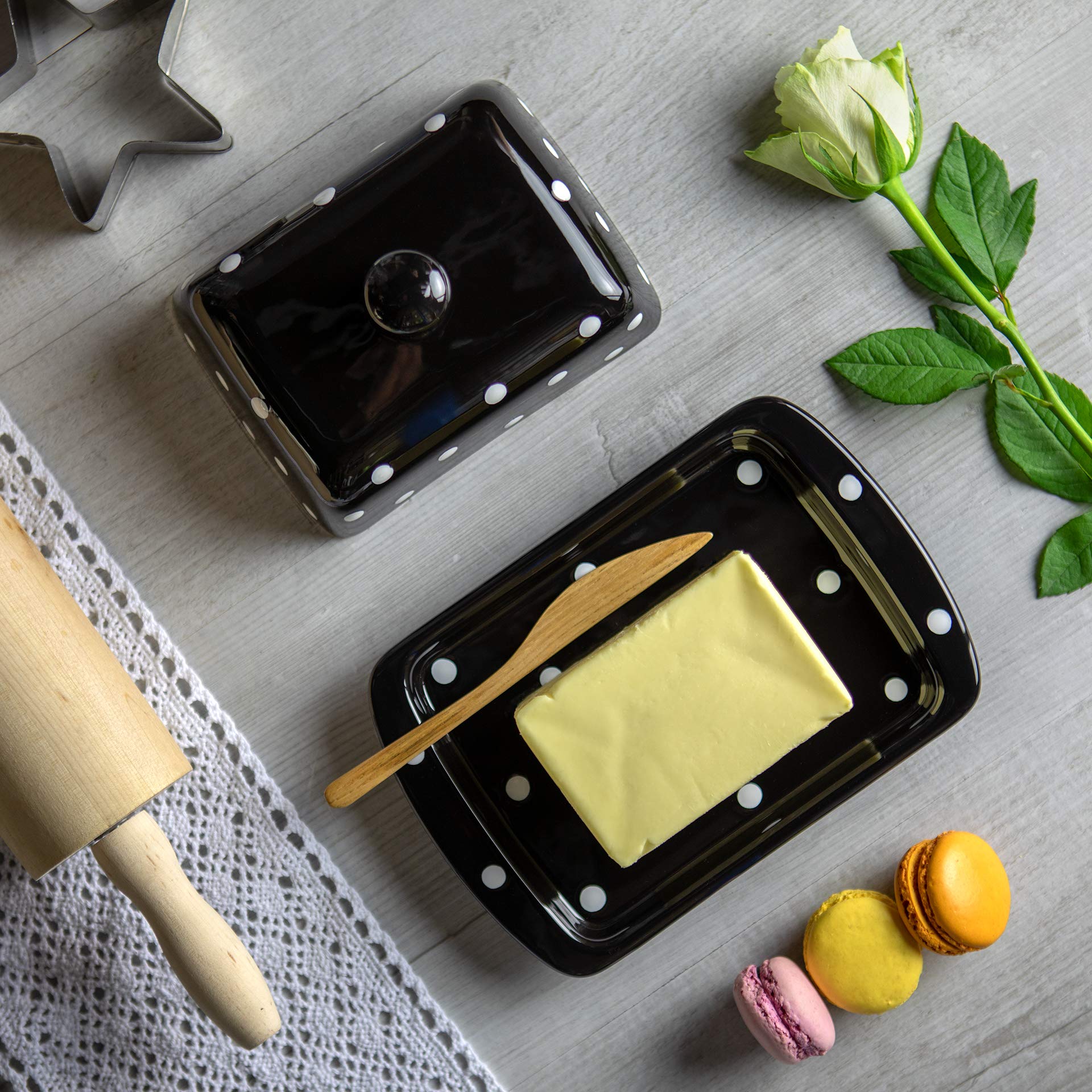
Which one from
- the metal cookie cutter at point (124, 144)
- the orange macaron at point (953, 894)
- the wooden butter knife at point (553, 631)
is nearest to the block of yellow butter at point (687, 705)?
the wooden butter knife at point (553, 631)

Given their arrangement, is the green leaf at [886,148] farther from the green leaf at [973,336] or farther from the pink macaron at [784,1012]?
the pink macaron at [784,1012]

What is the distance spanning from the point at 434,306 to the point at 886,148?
0.30 metres

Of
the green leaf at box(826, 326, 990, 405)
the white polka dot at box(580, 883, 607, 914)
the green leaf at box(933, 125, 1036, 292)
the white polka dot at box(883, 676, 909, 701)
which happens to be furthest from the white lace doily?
the green leaf at box(933, 125, 1036, 292)

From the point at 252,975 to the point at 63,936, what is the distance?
0.61ft

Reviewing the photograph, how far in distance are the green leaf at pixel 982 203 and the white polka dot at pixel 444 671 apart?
1.46 ft

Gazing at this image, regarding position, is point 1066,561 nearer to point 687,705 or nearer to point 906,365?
point 906,365

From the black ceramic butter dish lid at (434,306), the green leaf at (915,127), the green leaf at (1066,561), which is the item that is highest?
the black ceramic butter dish lid at (434,306)

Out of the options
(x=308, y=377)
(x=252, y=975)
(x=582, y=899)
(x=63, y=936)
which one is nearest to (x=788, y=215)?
(x=308, y=377)

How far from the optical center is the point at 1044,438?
61 cm

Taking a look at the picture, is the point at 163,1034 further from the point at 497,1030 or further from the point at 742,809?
the point at 742,809

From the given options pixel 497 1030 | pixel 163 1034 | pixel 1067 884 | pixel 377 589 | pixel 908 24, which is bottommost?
pixel 1067 884

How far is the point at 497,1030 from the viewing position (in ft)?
2.04

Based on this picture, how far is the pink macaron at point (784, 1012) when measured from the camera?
0.58 m

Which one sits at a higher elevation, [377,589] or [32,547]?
[32,547]
